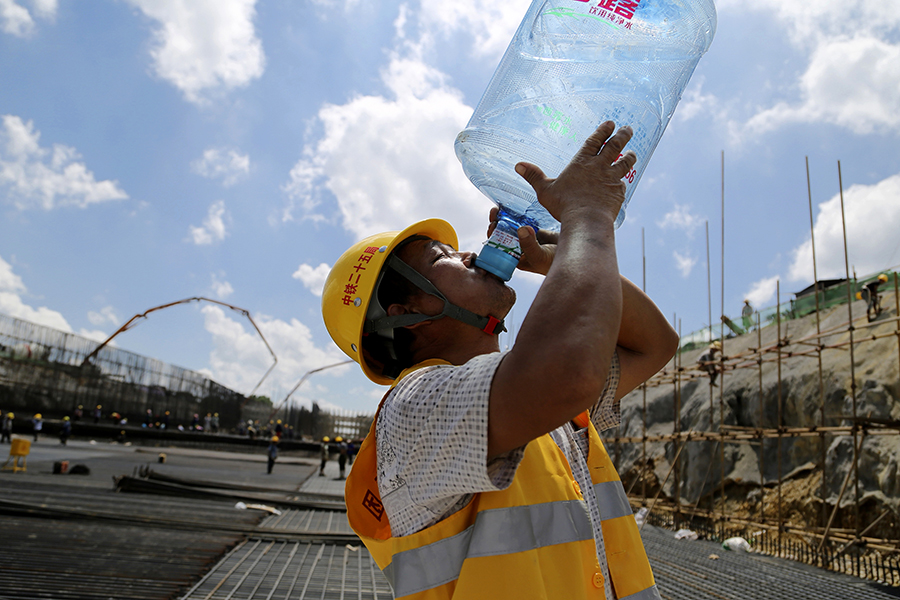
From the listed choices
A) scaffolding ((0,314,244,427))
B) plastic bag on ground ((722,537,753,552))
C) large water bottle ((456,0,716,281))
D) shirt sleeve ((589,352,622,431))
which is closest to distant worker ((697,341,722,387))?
plastic bag on ground ((722,537,753,552))

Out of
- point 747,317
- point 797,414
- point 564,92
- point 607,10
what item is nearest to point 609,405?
point 564,92

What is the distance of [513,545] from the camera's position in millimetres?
1250

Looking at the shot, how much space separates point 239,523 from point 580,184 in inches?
318

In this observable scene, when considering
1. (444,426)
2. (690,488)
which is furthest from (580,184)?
(690,488)

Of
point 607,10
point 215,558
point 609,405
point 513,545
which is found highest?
point 607,10

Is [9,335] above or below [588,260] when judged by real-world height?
above

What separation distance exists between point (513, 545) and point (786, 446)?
16487 millimetres

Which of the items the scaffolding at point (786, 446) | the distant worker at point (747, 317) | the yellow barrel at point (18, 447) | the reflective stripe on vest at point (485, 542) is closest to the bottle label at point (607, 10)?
the reflective stripe on vest at point (485, 542)

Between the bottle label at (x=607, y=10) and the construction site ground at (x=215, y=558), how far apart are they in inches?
186

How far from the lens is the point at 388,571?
4.66 feet

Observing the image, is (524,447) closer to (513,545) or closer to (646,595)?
(513,545)

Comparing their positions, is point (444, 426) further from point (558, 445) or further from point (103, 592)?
point (103, 592)

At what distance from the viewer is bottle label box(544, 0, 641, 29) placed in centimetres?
179

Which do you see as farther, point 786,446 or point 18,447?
point 786,446
